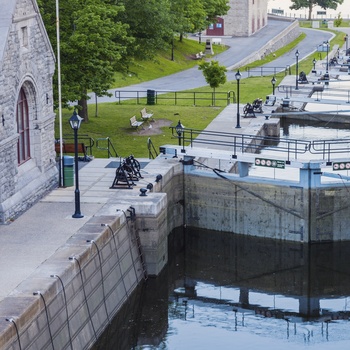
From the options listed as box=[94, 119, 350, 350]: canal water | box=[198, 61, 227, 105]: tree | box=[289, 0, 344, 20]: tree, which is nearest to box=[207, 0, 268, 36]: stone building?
box=[289, 0, 344, 20]: tree

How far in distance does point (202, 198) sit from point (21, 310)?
19.3 m

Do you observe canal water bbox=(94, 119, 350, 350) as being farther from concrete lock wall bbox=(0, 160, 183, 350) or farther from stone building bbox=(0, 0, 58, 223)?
stone building bbox=(0, 0, 58, 223)

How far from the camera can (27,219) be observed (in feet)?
126

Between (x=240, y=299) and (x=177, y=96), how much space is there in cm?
3140

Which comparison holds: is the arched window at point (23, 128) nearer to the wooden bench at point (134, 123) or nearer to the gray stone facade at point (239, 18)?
the wooden bench at point (134, 123)

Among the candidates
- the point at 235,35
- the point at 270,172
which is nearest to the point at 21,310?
the point at 270,172

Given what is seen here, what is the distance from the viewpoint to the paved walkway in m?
32.7

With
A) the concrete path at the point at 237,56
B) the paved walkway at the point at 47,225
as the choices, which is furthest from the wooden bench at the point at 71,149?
the concrete path at the point at 237,56

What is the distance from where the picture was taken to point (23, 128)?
40.9 metres

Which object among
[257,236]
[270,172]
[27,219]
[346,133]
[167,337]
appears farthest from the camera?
[346,133]

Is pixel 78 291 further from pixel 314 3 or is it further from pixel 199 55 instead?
pixel 314 3

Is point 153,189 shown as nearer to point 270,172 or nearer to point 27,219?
point 27,219

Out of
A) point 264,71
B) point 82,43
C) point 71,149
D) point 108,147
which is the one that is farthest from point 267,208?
point 264,71

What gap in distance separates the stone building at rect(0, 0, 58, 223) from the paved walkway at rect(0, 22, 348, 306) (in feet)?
2.24
